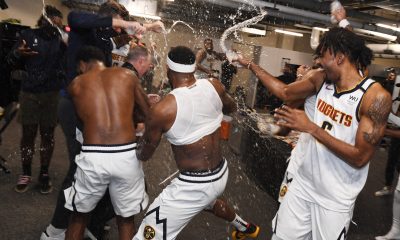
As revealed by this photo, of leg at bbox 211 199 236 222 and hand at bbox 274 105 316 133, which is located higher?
hand at bbox 274 105 316 133

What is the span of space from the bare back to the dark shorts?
1.79 m

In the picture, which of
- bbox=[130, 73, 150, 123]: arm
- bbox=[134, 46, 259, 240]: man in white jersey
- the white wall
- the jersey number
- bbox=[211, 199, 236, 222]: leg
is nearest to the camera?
the jersey number

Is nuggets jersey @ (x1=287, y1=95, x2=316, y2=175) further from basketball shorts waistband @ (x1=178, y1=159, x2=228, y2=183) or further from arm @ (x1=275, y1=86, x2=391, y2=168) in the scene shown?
basketball shorts waistband @ (x1=178, y1=159, x2=228, y2=183)

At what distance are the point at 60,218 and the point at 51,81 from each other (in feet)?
7.04

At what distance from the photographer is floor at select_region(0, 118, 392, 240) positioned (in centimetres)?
352

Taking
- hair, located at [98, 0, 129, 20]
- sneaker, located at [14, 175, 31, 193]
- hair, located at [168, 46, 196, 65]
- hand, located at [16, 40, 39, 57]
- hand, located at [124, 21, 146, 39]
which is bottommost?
sneaker, located at [14, 175, 31, 193]

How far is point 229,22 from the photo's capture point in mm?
15906

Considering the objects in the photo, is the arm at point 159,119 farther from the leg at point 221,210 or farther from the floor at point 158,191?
the floor at point 158,191

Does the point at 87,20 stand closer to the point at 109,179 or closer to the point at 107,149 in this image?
the point at 107,149

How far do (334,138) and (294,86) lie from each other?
58cm

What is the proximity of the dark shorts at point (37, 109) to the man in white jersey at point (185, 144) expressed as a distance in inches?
87.0

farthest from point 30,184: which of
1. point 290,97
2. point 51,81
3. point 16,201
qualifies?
point 290,97

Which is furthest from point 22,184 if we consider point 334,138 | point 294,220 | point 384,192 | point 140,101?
point 384,192

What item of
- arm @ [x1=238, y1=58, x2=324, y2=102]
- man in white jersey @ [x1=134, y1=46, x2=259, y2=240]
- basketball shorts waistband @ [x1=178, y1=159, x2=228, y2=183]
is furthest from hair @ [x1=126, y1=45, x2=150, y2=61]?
basketball shorts waistband @ [x1=178, y1=159, x2=228, y2=183]
